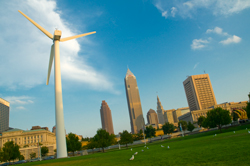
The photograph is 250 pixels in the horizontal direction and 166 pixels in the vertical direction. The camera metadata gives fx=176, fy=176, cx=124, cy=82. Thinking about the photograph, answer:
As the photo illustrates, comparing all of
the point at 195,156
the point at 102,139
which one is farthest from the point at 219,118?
the point at 195,156

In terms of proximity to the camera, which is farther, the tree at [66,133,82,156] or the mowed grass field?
the tree at [66,133,82,156]

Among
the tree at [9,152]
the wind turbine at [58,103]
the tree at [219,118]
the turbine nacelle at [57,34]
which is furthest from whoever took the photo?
the tree at [219,118]

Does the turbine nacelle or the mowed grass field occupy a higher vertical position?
the turbine nacelle

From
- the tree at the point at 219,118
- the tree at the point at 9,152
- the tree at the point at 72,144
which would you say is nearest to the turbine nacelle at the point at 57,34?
the tree at the point at 9,152

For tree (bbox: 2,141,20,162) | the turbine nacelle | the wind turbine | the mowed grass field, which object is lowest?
the mowed grass field

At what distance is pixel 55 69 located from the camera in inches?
1469

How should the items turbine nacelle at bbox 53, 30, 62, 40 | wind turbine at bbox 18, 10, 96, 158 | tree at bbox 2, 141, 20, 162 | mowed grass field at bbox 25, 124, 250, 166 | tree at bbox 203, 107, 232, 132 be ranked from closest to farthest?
1. mowed grass field at bbox 25, 124, 250, 166
2. wind turbine at bbox 18, 10, 96, 158
3. turbine nacelle at bbox 53, 30, 62, 40
4. tree at bbox 2, 141, 20, 162
5. tree at bbox 203, 107, 232, 132

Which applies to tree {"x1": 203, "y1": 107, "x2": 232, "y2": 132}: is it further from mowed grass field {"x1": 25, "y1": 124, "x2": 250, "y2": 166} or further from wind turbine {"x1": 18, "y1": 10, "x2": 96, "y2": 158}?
wind turbine {"x1": 18, "y1": 10, "x2": 96, "y2": 158}

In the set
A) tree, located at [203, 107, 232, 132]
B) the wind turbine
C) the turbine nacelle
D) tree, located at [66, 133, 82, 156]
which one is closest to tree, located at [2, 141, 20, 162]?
tree, located at [66, 133, 82, 156]

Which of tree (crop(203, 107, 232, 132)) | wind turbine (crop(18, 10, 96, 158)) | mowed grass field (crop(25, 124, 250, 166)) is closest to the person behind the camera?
mowed grass field (crop(25, 124, 250, 166))

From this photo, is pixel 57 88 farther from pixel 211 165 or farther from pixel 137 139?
pixel 137 139

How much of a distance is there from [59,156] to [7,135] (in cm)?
15247

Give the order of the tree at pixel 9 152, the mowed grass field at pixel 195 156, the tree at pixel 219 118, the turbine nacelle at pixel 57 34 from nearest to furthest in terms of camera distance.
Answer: the mowed grass field at pixel 195 156
the turbine nacelle at pixel 57 34
the tree at pixel 9 152
the tree at pixel 219 118

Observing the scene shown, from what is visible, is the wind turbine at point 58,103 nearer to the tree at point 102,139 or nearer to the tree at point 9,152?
the tree at point 9,152
